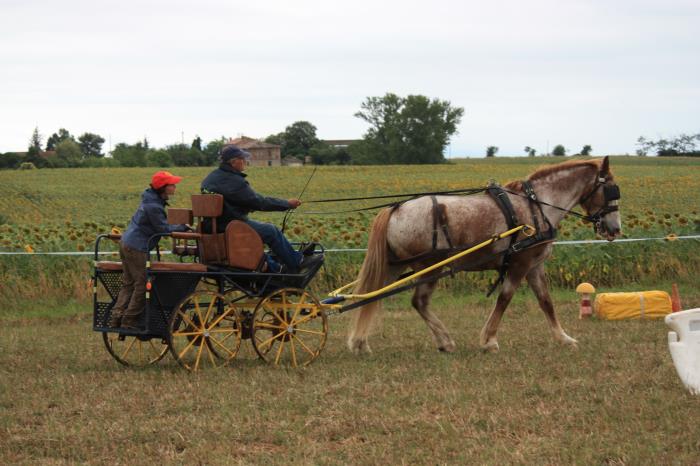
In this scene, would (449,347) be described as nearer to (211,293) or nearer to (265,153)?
(211,293)

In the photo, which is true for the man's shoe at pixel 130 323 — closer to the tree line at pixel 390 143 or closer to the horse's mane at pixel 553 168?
the horse's mane at pixel 553 168

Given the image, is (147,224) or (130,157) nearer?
(147,224)

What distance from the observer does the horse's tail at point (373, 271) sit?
395 inches

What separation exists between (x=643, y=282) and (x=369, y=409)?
34.0ft

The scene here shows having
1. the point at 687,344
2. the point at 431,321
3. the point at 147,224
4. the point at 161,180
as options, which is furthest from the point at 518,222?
the point at 147,224

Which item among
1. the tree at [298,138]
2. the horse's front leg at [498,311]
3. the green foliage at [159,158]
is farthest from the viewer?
the tree at [298,138]

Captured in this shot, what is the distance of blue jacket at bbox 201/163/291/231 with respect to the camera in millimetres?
9250

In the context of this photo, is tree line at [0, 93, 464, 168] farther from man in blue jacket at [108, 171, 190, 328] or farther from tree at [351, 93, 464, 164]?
man in blue jacket at [108, 171, 190, 328]

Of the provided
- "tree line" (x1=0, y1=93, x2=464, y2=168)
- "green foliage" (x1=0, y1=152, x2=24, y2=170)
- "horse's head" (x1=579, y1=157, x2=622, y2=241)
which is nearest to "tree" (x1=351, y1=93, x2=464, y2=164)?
"tree line" (x1=0, y1=93, x2=464, y2=168)

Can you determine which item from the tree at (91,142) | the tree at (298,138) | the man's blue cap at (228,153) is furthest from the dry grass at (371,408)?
the tree at (91,142)

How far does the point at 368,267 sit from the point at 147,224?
7.88 feet

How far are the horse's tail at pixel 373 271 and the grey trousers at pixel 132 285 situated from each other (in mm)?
2343

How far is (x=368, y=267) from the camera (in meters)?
10.1

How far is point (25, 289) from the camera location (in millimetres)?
15555
